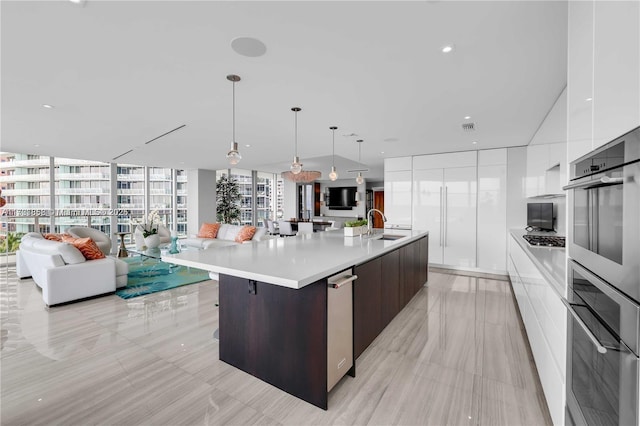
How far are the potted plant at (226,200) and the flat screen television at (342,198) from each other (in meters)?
4.80

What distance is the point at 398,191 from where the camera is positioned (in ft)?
21.4

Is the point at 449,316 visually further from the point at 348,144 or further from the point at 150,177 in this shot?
the point at 150,177

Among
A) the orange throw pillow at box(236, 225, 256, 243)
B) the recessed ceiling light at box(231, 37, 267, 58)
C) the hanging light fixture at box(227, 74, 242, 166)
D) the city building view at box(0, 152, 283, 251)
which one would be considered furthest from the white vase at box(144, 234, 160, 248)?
the recessed ceiling light at box(231, 37, 267, 58)

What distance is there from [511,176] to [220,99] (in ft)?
17.5

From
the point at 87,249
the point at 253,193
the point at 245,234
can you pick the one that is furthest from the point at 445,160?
the point at 253,193

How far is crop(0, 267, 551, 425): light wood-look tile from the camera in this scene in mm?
1773

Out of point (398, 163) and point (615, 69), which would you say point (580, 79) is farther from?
point (398, 163)

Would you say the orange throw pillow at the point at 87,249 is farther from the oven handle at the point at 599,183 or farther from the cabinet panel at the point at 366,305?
the oven handle at the point at 599,183

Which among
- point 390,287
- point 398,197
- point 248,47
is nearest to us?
point 248,47

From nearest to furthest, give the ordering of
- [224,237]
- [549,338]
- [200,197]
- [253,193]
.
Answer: [549,338] < [224,237] < [200,197] < [253,193]

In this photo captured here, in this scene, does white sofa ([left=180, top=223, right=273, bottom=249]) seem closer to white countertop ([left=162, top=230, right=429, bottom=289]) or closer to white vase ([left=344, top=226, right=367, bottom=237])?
white vase ([left=344, top=226, right=367, bottom=237])

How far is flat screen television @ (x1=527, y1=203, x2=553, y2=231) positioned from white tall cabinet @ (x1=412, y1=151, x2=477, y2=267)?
110 centimetres

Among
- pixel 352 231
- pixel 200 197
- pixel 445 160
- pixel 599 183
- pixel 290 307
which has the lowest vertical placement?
pixel 290 307

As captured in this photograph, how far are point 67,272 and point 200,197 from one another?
5.79m
